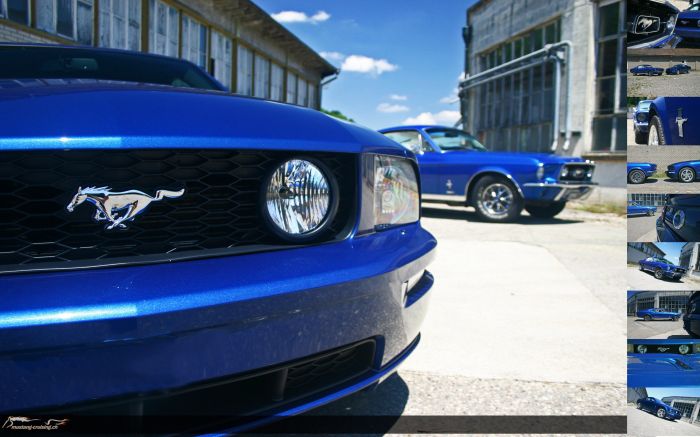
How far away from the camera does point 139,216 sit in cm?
121

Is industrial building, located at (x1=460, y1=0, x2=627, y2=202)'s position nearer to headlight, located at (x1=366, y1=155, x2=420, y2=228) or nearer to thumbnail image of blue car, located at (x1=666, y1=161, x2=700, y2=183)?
headlight, located at (x1=366, y1=155, x2=420, y2=228)

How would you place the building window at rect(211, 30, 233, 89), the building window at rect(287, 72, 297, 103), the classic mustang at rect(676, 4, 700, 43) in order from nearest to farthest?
the classic mustang at rect(676, 4, 700, 43) < the building window at rect(211, 30, 233, 89) < the building window at rect(287, 72, 297, 103)

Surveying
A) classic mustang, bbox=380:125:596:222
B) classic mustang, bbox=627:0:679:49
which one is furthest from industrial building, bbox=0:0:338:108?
classic mustang, bbox=627:0:679:49

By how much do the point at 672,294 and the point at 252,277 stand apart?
0.94 meters

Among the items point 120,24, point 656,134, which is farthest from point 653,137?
point 120,24

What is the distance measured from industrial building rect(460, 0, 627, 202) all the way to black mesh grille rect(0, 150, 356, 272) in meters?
10.2

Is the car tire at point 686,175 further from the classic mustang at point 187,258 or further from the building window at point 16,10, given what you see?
the building window at point 16,10

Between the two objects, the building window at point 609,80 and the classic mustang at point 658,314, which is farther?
the building window at point 609,80

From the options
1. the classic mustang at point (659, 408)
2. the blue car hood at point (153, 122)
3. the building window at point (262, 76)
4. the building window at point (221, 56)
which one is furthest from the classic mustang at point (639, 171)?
the building window at point (262, 76)

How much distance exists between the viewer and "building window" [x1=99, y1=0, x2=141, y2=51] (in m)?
8.06

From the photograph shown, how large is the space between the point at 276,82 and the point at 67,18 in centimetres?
861

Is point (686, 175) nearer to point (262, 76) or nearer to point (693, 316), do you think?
point (693, 316)

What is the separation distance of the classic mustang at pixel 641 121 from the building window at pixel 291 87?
1583 centimetres

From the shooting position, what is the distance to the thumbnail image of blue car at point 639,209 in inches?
44.9
